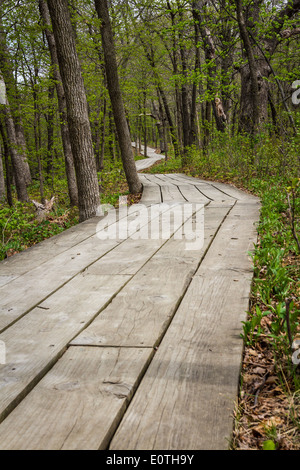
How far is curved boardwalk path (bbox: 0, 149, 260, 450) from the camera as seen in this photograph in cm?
131

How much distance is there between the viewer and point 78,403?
1.44m

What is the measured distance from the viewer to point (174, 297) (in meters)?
2.44

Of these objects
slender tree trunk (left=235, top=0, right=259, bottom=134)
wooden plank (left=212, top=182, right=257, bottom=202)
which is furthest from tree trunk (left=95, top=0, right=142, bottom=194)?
slender tree trunk (left=235, top=0, right=259, bottom=134)

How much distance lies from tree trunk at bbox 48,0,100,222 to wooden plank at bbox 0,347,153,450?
15.4ft

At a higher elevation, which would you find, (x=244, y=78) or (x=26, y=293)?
(x=244, y=78)

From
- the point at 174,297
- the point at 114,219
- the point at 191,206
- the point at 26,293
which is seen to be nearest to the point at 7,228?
the point at 114,219

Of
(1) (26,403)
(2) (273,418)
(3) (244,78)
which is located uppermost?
(3) (244,78)

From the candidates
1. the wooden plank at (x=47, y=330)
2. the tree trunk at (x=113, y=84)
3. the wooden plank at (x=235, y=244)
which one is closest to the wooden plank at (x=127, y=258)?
the wooden plank at (x=47, y=330)

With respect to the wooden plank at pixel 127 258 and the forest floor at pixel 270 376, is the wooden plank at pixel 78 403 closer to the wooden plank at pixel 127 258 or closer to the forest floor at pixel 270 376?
the forest floor at pixel 270 376

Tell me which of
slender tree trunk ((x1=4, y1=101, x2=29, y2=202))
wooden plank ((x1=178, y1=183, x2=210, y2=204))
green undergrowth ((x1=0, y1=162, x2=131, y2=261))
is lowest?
green undergrowth ((x1=0, y1=162, x2=131, y2=261))

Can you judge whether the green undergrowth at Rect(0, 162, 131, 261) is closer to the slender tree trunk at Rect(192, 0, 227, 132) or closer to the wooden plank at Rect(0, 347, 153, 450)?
the wooden plank at Rect(0, 347, 153, 450)
